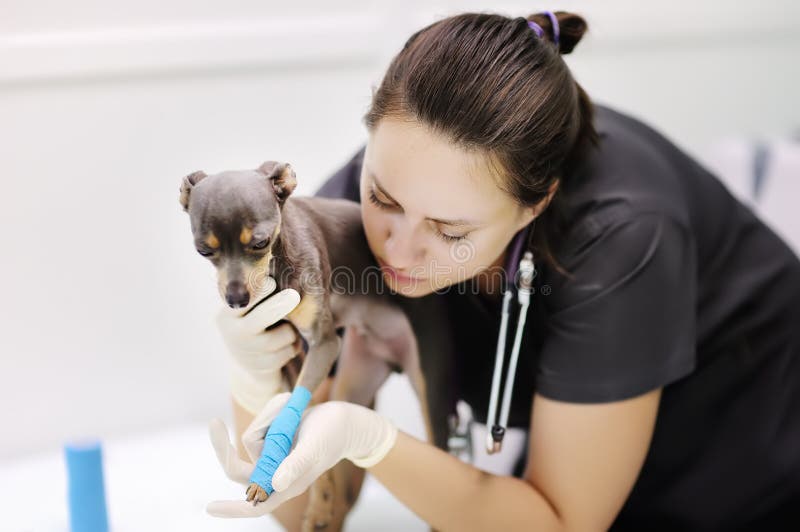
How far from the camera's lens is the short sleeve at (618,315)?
2.87 ft

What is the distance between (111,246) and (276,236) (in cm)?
54

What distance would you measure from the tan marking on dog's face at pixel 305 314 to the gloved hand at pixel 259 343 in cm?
2

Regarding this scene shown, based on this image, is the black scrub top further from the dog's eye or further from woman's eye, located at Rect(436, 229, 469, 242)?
the dog's eye

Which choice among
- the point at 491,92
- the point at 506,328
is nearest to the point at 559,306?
the point at 506,328

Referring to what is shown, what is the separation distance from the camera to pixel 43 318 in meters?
0.99

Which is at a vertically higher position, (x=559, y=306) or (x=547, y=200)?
(x=547, y=200)

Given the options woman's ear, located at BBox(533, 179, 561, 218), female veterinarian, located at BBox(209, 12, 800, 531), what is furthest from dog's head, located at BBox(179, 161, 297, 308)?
woman's ear, located at BBox(533, 179, 561, 218)

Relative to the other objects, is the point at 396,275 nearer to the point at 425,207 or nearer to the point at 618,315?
Result: the point at 425,207

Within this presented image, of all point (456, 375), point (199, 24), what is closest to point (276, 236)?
point (456, 375)

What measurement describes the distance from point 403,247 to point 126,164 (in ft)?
1.71

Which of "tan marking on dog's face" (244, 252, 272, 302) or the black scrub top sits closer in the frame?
"tan marking on dog's face" (244, 252, 272, 302)

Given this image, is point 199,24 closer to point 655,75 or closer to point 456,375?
point 456,375

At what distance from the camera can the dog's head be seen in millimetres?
563

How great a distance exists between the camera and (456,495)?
861 mm
